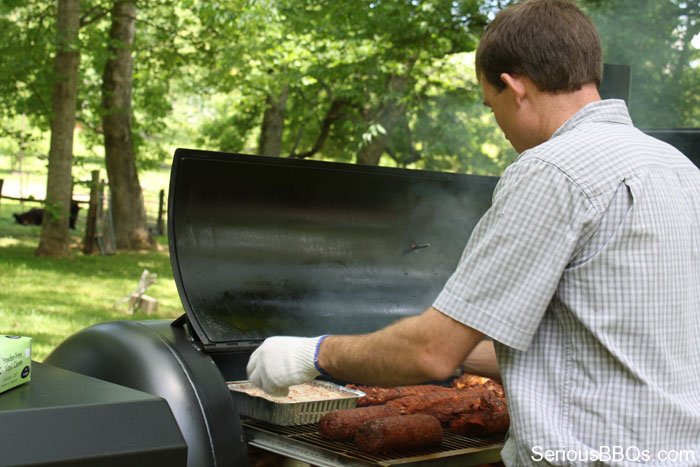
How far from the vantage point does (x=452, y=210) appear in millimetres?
3570

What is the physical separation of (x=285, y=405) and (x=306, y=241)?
0.82 m

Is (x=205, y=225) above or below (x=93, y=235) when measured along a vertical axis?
above

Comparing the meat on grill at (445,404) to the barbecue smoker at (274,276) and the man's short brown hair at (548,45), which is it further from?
the man's short brown hair at (548,45)

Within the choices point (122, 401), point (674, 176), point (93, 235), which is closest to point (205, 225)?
point (122, 401)

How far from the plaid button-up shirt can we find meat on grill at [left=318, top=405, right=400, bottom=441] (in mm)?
905

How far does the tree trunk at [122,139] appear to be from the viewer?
43.1 feet

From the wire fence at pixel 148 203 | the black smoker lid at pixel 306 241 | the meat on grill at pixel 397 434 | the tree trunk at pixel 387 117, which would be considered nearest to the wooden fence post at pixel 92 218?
the wire fence at pixel 148 203

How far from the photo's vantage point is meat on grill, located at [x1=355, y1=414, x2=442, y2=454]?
2385 millimetres

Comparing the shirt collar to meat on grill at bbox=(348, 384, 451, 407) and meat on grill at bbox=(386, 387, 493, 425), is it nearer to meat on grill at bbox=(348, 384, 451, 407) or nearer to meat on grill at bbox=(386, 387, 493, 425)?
meat on grill at bbox=(386, 387, 493, 425)

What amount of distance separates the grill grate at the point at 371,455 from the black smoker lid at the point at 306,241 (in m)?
0.31

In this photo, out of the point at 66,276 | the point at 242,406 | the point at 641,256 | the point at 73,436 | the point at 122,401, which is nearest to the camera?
Result: the point at 641,256

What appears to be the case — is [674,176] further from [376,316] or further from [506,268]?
[376,316]

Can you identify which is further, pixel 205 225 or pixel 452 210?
pixel 452 210

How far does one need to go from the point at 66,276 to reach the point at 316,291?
25.8 feet
